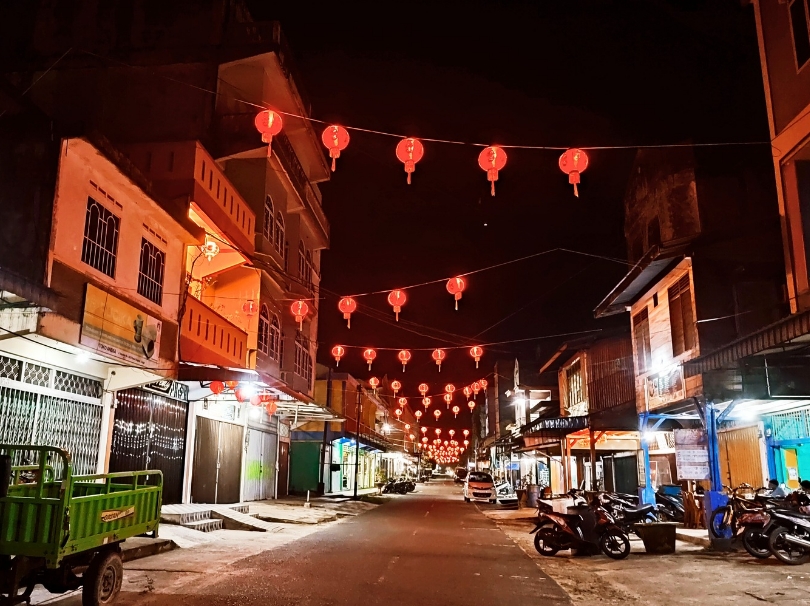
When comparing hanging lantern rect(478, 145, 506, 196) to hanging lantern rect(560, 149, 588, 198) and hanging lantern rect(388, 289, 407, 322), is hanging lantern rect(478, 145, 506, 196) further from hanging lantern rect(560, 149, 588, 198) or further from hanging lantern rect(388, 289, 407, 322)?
hanging lantern rect(388, 289, 407, 322)

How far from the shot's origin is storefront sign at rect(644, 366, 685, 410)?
19.6 m

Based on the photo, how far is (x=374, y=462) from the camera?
64.4 meters

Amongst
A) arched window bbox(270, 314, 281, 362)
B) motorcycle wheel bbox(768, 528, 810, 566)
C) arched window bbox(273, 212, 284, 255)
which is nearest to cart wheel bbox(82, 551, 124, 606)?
motorcycle wheel bbox(768, 528, 810, 566)

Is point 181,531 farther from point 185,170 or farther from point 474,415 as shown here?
point 474,415

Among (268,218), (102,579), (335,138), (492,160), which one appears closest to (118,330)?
(335,138)

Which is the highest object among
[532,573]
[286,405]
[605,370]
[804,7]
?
[804,7]

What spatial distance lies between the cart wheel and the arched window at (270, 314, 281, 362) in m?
19.6

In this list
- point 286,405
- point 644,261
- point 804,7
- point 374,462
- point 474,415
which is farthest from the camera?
point 474,415

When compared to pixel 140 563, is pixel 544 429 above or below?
above

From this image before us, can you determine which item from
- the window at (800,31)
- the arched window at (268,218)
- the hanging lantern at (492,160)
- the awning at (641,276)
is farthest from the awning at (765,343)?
the arched window at (268,218)

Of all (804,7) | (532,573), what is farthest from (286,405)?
(804,7)

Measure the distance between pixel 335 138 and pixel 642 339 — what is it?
617 inches

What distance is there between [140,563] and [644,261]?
16.3 meters

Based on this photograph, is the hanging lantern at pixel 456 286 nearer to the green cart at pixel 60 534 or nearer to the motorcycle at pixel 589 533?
the motorcycle at pixel 589 533
